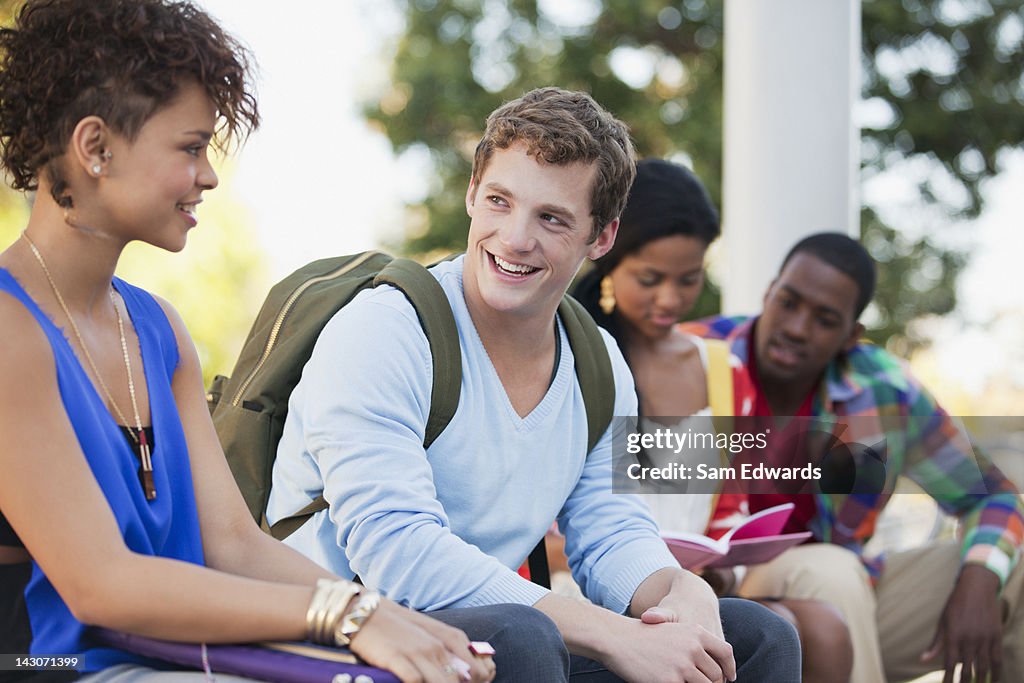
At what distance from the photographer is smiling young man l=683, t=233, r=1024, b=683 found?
3443 millimetres

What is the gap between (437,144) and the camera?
10.0m

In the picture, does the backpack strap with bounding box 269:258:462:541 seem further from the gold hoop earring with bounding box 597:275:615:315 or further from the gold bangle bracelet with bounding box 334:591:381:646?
the gold hoop earring with bounding box 597:275:615:315

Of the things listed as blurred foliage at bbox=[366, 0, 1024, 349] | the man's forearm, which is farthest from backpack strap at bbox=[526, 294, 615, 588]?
blurred foliage at bbox=[366, 0, 1024, 349]

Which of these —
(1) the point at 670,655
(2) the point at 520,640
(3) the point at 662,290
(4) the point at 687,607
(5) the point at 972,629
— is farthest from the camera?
(3) the point at 662,290

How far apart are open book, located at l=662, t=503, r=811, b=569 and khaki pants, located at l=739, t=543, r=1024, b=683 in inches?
11.4

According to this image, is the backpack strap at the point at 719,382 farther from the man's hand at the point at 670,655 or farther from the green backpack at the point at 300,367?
the man's hand at the point at 670,655

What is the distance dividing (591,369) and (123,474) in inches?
40.4

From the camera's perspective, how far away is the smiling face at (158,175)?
1598mm

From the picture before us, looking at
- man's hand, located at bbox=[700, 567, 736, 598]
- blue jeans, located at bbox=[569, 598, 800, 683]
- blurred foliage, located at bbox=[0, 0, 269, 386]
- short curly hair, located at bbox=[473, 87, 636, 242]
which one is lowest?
blue jeans, located at bbox=[569, 598, 800, 683]

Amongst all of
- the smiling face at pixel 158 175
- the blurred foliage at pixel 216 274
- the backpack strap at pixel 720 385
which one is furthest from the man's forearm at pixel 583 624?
the blurred foliage at pixel 216 274

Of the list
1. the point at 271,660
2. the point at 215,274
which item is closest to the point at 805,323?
the point at 271,660

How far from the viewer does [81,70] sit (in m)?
1.57

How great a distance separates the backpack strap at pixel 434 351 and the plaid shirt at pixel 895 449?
5.12 ft

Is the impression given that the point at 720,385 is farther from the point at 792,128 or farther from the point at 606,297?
the point at 792,128
